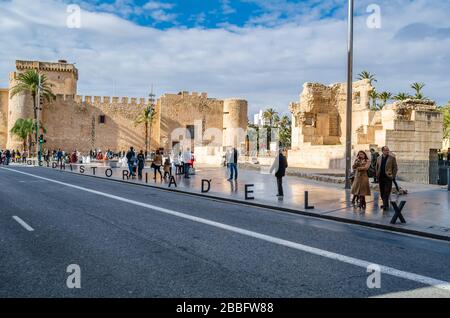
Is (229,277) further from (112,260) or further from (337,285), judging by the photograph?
(112,260)

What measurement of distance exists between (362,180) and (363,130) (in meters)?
15.8

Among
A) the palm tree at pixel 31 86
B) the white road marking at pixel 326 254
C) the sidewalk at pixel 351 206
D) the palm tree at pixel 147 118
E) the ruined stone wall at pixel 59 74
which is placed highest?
the ruined stone wall at pixel 59 74

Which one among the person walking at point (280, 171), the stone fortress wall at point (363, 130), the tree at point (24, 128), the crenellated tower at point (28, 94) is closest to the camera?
the person walking at point (280, 171)

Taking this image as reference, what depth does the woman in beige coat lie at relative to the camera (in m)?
11.1

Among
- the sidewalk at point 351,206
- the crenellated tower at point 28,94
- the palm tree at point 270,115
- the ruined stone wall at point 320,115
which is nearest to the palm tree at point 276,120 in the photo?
the palm tree at point 270,115

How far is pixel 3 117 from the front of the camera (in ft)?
200

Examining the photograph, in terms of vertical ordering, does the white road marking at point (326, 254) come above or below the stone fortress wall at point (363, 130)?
below

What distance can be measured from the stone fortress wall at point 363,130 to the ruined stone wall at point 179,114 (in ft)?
108

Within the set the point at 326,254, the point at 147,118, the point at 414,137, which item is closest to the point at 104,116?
the point at 147,118

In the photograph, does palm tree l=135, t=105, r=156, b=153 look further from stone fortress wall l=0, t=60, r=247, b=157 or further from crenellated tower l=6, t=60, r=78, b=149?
crenellated tower l=6, t=60, r=78, b=149

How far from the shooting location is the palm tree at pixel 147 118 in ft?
197

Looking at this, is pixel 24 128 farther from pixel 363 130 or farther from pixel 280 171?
pixel 280 171

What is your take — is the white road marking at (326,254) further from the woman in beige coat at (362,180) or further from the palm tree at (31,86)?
the palm tree at (31,86)

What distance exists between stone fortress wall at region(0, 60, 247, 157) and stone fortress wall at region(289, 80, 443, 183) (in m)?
33.0
